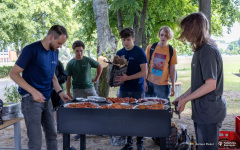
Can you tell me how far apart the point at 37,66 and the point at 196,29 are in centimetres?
174

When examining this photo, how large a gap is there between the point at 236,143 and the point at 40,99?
2668 millimetres

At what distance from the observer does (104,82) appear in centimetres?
578

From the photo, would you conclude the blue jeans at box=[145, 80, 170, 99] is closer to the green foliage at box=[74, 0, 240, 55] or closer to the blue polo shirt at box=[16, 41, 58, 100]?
the blue polo shirt at box=[16, 41, 58, 100]

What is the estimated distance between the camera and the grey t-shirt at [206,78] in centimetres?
212

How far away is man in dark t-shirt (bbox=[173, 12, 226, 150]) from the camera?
213 cm

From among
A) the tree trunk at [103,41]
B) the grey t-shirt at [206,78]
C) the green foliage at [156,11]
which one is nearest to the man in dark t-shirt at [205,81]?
the grey t-shirt at [206,78]

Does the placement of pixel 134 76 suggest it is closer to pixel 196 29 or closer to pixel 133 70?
pixel 133 70

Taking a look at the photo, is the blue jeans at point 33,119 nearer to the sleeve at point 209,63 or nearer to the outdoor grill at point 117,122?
the outdoor grill at point 117,122

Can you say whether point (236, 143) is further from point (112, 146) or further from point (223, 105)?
point (112, 146)

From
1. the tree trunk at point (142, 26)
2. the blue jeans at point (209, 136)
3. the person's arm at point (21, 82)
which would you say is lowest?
the blue jeans at point (209, 136)

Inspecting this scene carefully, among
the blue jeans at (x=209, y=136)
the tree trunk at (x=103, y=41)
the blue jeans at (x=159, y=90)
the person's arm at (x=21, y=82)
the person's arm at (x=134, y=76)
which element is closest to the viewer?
the blue jeans at (x=209, y=136)

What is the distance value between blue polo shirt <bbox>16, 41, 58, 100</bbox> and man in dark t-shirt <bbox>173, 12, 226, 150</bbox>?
1541 millimetres

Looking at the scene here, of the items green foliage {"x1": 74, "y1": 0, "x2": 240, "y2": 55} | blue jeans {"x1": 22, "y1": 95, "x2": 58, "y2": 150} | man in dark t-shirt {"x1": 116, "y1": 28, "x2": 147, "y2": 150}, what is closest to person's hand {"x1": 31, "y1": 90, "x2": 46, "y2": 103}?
blue jeans {"x1": 22, "y1": 95, "x2": 58, "y2": 150}

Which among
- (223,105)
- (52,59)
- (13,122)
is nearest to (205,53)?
(223,105)
